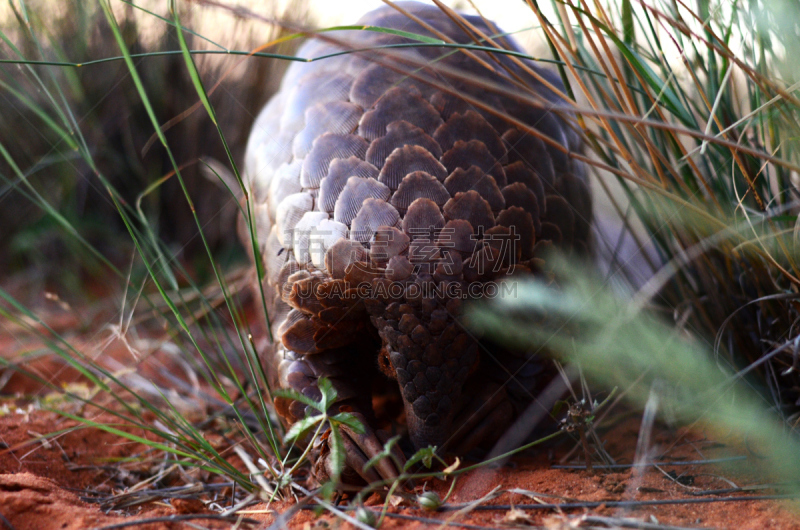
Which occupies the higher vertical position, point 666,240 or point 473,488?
point 666,240

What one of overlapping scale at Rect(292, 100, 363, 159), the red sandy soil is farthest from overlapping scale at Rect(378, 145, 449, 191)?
the red sandy soil

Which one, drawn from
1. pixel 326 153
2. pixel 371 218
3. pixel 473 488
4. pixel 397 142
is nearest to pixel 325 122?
pixel 326 153

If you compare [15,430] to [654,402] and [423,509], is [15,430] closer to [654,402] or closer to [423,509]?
[423,509]

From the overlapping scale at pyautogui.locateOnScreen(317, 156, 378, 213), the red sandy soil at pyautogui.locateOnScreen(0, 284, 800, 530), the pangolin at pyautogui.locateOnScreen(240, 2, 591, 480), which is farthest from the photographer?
the overlapping scale at pyautogui.locateOnScreen(317, 156, 378, 213)

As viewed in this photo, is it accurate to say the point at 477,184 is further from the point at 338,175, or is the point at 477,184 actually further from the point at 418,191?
the point at 338,175

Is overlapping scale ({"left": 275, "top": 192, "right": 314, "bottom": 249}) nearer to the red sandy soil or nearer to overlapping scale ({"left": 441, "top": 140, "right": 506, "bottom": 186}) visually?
overlapping scale ({"left": 441, "top": 140, "right": 506, "bottom": 186})

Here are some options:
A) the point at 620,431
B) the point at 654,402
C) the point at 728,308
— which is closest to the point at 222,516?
the point at 654,402
